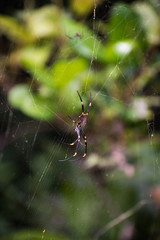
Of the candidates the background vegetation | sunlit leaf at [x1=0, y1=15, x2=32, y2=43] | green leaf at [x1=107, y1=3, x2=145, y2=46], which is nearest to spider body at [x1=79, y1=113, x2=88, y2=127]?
the background vegetation

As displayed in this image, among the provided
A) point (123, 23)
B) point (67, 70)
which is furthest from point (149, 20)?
point (67, 70)

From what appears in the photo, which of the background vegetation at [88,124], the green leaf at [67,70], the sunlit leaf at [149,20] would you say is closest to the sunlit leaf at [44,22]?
the background vegetation at [88,124]

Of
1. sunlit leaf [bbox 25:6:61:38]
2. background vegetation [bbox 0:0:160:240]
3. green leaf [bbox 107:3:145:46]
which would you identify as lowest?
background vegetation [bbox 0:0:160:240]

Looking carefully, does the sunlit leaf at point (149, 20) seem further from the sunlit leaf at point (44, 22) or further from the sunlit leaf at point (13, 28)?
the sunlit leaf at point (13, 28)

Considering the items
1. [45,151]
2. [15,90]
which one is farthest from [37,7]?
[45,151]

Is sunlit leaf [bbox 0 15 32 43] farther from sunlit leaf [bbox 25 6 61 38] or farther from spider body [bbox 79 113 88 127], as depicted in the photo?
spider body [bbox 79 113 88 127]

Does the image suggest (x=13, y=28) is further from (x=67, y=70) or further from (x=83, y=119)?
(x=83, y=119)

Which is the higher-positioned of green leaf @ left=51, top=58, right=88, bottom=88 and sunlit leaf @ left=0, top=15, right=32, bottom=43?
sunlit leaf @ left=0, top=15, right=32, bottom=43

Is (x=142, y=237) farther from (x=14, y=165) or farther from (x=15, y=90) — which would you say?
(x=15, y=90)

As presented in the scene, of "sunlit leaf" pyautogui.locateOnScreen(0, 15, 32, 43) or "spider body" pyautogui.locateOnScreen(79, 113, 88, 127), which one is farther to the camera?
"sunlit leaf" pyautogui.locateOnScreen(0, 15, 32, 43)
